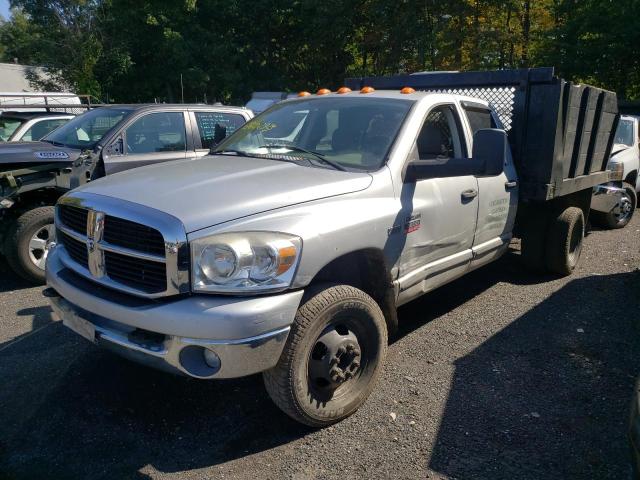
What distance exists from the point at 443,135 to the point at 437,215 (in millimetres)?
810

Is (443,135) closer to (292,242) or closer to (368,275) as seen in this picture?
(368,275)

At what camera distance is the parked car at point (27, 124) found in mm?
8828

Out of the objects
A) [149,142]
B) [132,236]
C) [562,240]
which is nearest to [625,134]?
[562,240]

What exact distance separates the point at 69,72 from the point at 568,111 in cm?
3091

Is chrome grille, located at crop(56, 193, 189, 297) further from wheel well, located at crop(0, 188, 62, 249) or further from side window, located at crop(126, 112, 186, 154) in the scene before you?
side window, located at crop(126, 112, 186, 154)

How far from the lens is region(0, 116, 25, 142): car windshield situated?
30.1 ft

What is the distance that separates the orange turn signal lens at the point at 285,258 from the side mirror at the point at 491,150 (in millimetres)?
1438

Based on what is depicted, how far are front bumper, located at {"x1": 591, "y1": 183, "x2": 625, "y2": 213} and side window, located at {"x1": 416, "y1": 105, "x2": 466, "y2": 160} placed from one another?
451 cm

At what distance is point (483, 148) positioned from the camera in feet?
11.3

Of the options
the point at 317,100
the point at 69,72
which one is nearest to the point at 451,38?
the point at 317,100

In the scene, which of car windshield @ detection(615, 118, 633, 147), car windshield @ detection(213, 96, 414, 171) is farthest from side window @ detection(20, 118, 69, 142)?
car windshield @ detection(615, 118, 633, 147)

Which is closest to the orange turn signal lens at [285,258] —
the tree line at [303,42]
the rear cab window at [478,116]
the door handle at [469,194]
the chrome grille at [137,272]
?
the chrome grille at [137,272]

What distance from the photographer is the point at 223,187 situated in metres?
3.03

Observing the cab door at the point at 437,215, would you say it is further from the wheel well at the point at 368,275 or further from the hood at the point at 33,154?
the hood at the point at 33,154
